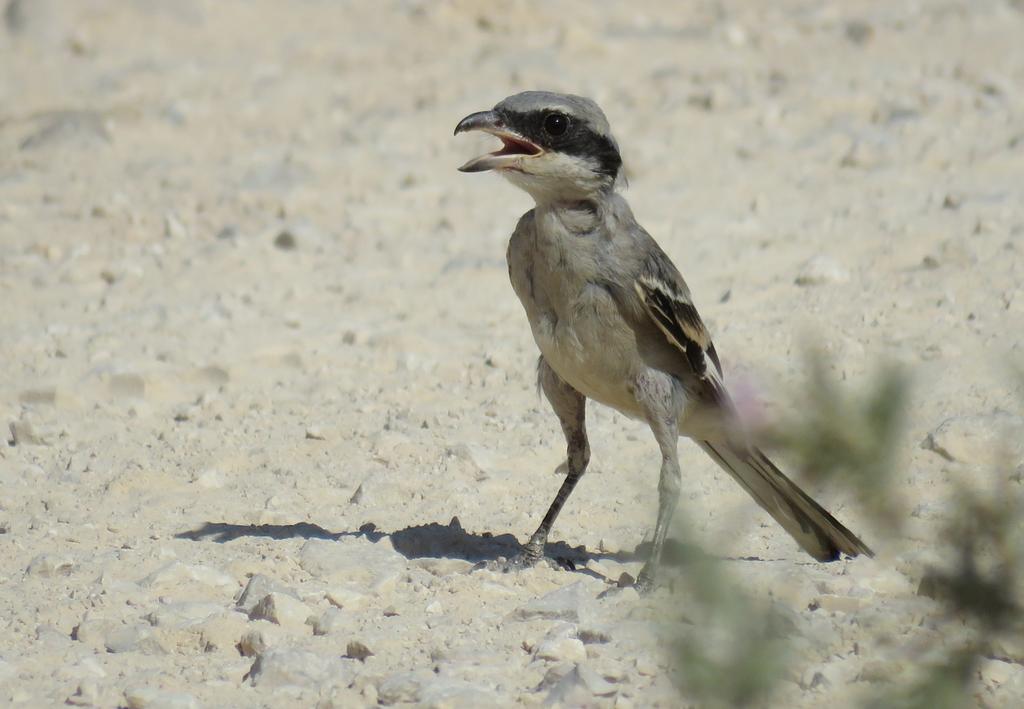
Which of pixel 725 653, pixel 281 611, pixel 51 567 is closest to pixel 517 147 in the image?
pixel 281 611

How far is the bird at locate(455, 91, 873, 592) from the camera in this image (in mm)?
5289

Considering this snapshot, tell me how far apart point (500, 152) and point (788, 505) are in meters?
1.74

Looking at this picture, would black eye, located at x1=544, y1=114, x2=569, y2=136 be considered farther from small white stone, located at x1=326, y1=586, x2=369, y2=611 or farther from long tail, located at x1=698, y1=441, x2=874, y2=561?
small white stone, located at x1=326, y1=586, x2=369, y2=611

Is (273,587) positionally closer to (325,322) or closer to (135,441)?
(135,441)

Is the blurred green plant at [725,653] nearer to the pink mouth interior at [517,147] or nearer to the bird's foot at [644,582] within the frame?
the bird's foot at [644,582]

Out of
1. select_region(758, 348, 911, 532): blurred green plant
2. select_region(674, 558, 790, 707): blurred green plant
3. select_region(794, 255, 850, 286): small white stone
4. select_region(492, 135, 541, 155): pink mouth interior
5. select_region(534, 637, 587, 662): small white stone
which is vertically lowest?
select_region(534, 637, 587, 662): small white stone

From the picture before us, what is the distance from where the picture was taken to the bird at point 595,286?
529 cm

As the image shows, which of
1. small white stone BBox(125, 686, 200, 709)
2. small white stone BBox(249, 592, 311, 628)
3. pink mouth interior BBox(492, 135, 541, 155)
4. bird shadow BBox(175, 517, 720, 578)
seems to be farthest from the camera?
bird shadow BBox(175, 517, 720, 578)

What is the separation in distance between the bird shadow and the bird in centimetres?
23

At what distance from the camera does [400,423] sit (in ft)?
22.5

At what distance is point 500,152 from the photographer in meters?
5.41

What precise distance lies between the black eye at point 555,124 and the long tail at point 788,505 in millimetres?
1403

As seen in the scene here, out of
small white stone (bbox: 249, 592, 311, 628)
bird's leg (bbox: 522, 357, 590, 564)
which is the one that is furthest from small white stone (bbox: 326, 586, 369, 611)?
bird's leg (bbox: 522, 357, 590, 564)

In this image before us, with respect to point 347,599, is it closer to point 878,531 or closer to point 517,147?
point 517,147
